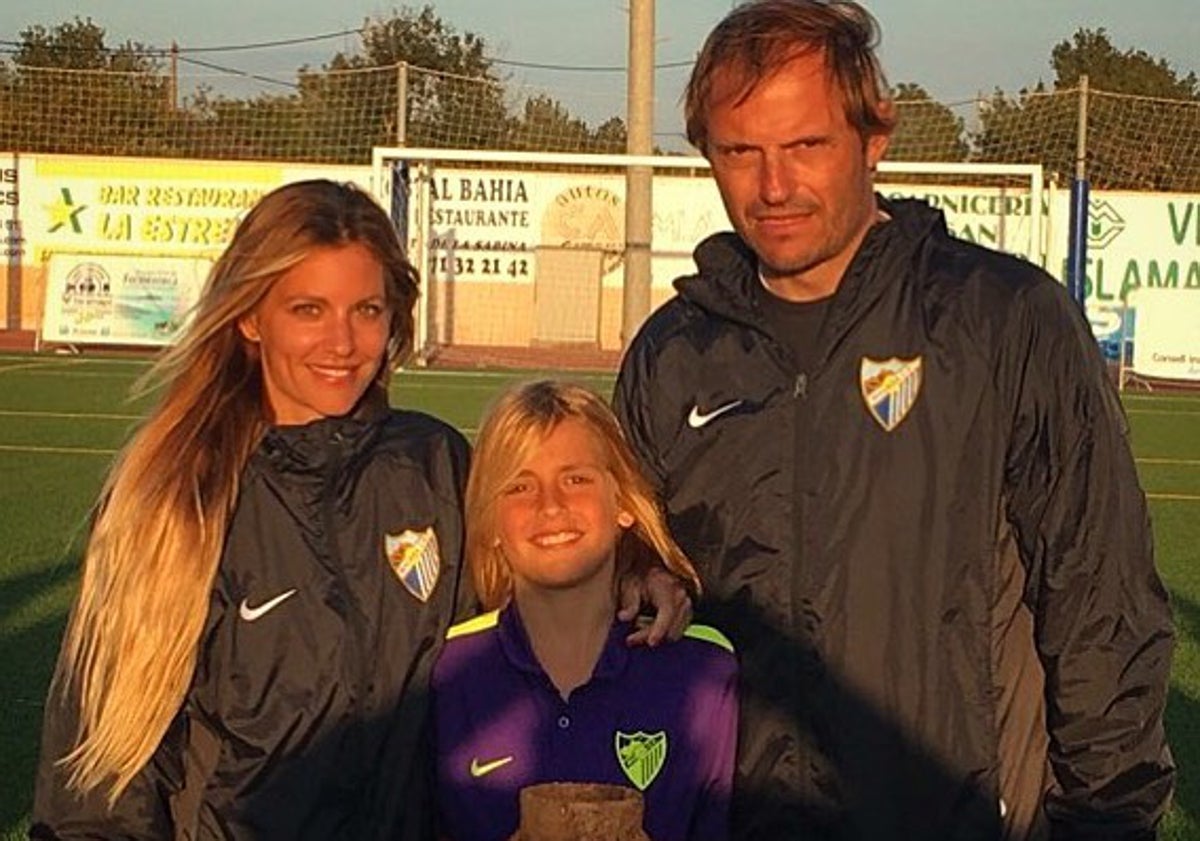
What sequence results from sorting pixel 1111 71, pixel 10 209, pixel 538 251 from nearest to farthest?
pixel 538 251 → pixel 10 209 → pixel 1111 71

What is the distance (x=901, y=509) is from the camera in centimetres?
283

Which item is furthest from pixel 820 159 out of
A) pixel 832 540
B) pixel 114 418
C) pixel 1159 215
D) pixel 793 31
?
pixel 1159 215

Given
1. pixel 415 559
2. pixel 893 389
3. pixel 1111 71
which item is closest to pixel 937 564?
pixel 893 389

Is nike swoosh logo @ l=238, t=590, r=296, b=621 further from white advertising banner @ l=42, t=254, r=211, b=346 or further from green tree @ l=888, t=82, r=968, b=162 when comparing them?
green tree @ l=888, t=82, r=968, b=162

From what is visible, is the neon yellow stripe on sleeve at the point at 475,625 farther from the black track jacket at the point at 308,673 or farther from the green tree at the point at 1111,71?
the green tree at the point at 1111,71

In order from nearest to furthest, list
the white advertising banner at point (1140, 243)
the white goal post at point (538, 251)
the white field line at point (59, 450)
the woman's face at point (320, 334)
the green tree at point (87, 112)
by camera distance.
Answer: the woman's face at point (320, 334)
the white field line at point (59, 450)
the white goal post at point (538, 251)
the white advertising banner at point (1140, 243)
the green tree at point (87, 112)

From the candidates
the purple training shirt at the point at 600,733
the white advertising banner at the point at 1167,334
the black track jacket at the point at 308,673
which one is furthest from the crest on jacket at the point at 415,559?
the white advertising banner at the point at 1167,334

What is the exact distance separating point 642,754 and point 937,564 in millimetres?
534

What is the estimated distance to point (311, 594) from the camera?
119 inches

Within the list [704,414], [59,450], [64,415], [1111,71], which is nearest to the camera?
[704,414]

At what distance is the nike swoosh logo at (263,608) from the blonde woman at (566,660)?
262 mm

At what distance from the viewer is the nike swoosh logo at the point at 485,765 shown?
3.01 metres

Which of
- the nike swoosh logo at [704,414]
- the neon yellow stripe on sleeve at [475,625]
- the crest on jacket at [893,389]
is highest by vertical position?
the crest on jacket at [893,389]

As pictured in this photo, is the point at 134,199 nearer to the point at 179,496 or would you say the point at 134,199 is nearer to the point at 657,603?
the point at 179,496
